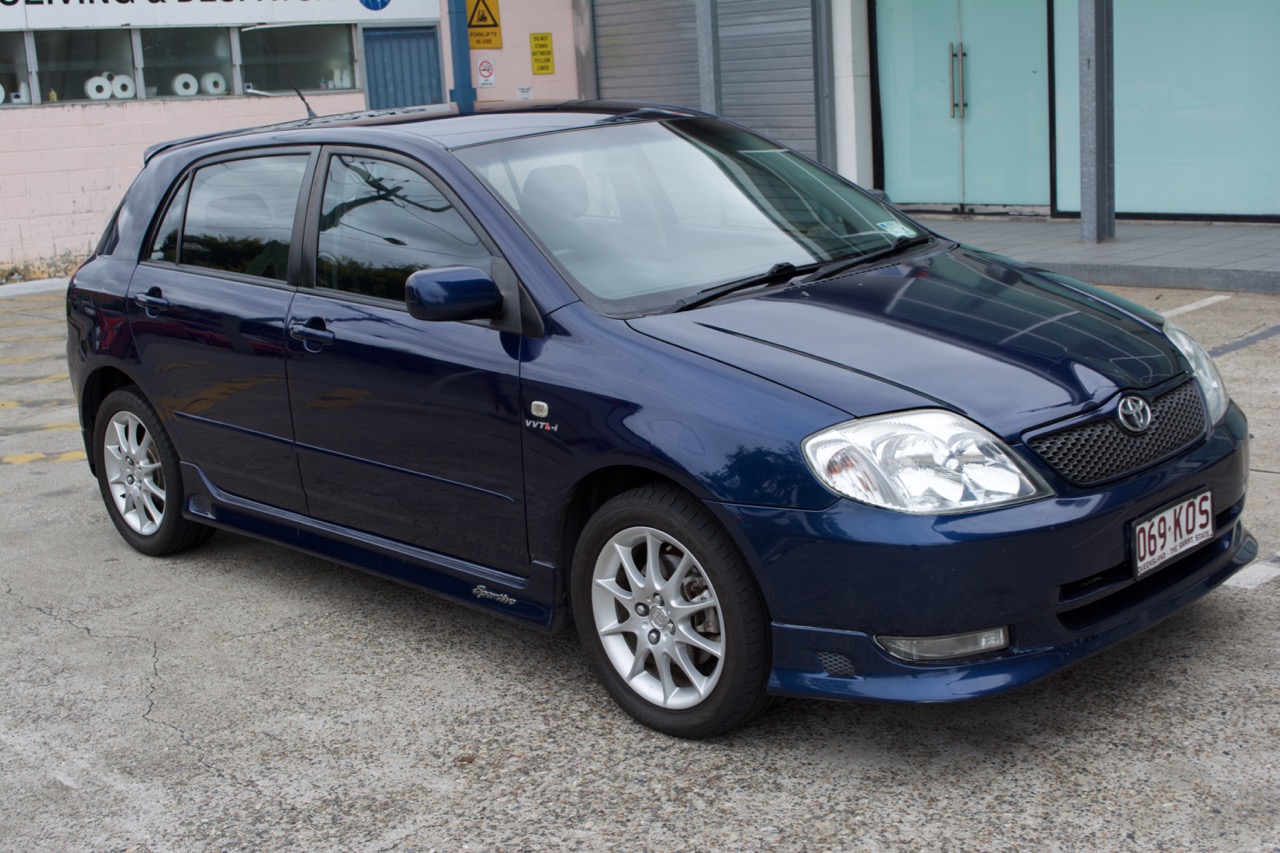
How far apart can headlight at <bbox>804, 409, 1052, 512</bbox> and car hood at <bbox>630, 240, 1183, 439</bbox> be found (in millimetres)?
45

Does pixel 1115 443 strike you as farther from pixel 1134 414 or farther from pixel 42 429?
pixel 42 429

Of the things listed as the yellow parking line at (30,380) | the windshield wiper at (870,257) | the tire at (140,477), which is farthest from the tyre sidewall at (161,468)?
the yellow parking line at (30,380)

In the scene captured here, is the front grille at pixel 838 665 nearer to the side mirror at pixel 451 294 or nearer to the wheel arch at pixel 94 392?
the side mirror at pixel 451 294

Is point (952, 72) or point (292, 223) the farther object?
point (952, 72)

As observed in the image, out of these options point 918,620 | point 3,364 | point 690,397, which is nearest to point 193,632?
point 690,397

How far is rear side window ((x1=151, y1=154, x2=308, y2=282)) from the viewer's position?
4.91 meters

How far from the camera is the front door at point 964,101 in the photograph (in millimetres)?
13719

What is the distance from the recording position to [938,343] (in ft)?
12.2

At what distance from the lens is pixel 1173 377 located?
3.85m

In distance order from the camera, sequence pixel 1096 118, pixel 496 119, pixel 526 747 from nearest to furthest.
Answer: pixel 526 747 < pixel 496 119 < pixel 1096 118

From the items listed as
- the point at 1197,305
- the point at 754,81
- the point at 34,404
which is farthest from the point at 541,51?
the point at 1197,305

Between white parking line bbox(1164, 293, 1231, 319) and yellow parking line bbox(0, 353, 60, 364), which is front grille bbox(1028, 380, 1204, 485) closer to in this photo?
white parking line bbox(1164, 293, 1231, 319)

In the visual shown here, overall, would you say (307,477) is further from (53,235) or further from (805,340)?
(53,235)

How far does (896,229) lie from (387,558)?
6.45 ft
